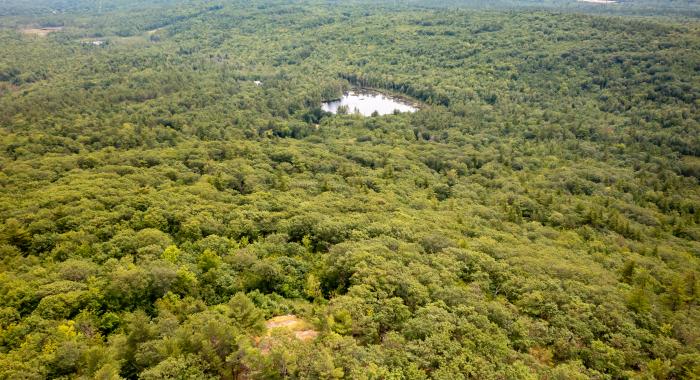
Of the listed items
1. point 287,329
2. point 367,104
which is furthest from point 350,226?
point 367,104

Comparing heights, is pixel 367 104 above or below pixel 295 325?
below

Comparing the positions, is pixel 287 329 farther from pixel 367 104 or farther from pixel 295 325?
pixel 367 104

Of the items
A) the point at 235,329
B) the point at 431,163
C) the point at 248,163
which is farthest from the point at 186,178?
the point at 431,163

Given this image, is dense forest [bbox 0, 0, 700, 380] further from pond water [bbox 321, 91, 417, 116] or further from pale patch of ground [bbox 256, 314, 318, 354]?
pond water [bbox 321, 91, 417, 116]

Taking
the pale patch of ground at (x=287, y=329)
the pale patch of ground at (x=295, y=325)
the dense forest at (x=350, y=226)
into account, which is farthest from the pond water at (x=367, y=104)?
the pale patch of ground at (x=287, y=329)

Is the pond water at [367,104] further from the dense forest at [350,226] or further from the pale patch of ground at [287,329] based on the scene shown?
the pale patch of ground at [287,329]

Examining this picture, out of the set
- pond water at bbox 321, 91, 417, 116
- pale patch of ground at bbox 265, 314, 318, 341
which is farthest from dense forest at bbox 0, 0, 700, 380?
pond water at bbox 321, 91, 417, 116
